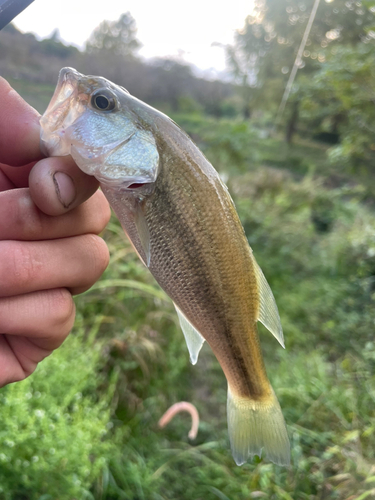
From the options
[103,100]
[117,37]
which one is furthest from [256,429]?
[117,37]

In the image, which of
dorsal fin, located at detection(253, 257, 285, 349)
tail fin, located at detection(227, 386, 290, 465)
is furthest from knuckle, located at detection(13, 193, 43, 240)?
tail fin, located at detection(227, 386, 290, 465)

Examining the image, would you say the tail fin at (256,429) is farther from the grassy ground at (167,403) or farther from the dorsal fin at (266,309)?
the grassy ground at (167,403)

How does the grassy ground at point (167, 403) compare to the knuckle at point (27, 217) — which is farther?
the grassy ground at point (167, 403)

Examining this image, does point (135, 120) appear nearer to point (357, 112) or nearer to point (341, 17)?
point (357, 112)

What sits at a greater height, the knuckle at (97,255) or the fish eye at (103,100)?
the fish eye at (103,100)

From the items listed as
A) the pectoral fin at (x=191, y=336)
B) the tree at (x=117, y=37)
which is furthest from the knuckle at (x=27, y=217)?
the tree at (x=117, y=37)

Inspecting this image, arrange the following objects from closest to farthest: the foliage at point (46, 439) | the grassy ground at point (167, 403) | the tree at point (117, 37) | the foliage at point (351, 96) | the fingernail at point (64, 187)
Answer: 1. the fingernail at point (64, 187)
2. the foliage at point (46, 439)
3. the grassy ground at point (167, 403)
4. the tree at point (117, 37)
5. the foliage at point (351, 96)

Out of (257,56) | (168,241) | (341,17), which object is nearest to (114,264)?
(168,241)
